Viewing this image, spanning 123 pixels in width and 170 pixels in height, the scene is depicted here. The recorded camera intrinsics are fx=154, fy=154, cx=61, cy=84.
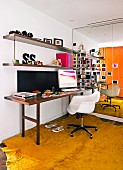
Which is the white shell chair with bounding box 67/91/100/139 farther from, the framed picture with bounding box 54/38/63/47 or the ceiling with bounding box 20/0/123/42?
the ceiling with bounding box 20/0/123/42

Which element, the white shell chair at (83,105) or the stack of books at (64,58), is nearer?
the white shell chair at (83,105)

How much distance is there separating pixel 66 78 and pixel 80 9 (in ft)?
4.92

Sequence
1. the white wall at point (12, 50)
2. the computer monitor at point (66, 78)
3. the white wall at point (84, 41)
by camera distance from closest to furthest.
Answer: the white wall at point (12, 50) → the computer monitor at point (66, 78) → the white wall at point (84, 41)

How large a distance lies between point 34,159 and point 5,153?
1.47 feet

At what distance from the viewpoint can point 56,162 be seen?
6.54 feet

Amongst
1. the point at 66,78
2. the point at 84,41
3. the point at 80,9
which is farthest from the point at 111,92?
the point at 80,9

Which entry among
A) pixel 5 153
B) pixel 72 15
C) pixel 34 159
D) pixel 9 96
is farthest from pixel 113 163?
pixel 72 15

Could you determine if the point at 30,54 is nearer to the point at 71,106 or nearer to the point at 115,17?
the point at 71,106

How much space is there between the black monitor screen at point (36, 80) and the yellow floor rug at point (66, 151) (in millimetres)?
841

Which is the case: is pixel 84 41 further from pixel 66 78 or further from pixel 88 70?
pixel 66 78

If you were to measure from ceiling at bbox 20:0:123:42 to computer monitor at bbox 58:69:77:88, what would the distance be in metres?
1.14

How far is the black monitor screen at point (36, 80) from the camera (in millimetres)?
2779

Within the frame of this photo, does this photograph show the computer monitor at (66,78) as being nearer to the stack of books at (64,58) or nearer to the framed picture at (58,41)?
the stack of books at (64,58)

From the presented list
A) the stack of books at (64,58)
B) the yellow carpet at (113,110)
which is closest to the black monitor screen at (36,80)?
the stack of books at (64,58)
